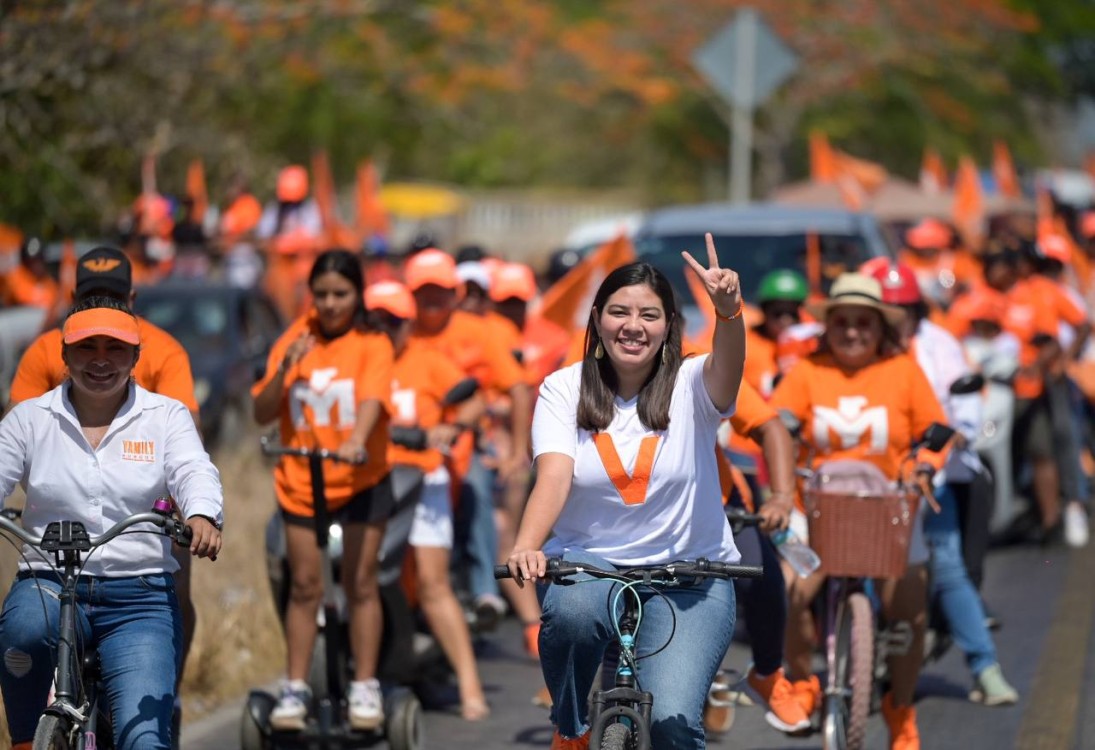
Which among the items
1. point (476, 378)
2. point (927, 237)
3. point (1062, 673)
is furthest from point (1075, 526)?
point (476, 378)

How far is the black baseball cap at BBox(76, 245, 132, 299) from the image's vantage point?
22.5 ft

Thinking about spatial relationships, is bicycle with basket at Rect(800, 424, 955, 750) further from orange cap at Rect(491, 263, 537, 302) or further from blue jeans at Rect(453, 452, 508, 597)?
orange cap at Rect(491, 263, 537, 302)

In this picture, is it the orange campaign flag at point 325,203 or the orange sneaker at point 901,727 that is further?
the orange campaign flag at point 325,203

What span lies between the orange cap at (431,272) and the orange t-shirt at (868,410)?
2.25 m

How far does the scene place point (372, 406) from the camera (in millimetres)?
7383

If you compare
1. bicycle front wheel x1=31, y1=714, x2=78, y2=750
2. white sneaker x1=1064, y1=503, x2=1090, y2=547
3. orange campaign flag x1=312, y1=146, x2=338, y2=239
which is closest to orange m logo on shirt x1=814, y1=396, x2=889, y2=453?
bicycle front wheel x1=31, y1=714, x2=78, y2=750

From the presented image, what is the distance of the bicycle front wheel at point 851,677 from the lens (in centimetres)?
710

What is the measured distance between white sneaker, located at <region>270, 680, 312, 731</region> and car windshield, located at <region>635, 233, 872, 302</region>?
496cm

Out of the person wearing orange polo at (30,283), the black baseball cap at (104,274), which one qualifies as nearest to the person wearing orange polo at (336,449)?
the black baseball cap at (104,274)

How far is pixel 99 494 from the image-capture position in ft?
18.4

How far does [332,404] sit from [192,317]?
838 cm

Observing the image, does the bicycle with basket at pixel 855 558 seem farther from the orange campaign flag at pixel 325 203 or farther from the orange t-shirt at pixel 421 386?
the orange campaign flag at pixel 325 203

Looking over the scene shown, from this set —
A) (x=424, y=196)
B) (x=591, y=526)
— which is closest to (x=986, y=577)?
(x=591, y=526)

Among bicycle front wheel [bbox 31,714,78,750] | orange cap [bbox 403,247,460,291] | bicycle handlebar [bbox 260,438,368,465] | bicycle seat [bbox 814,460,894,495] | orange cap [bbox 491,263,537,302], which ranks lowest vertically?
bicycle front wheel [bbox 31,714,78,750]
